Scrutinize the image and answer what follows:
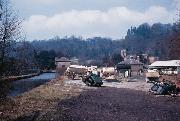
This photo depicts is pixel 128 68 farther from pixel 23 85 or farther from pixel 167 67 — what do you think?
pixel 23 85

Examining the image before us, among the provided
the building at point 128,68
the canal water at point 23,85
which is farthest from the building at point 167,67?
the canal water at point 23,85

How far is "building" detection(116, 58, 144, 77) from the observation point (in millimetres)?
87900

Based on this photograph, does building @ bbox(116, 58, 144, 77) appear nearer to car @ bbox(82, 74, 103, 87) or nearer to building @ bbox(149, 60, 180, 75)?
building @ bbox(149, 60, 180, 75)

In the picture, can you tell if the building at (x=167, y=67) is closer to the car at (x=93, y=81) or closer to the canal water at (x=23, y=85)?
the car at (x=93, y=81)

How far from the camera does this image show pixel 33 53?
157 m

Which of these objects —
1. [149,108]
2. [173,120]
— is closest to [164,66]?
[149,108]

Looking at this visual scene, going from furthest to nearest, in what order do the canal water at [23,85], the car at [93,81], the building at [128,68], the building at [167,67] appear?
the building at [128,68] < the building at [167,67] < the car at [93,81] < the canal water at [23,85]

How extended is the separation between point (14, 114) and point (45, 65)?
5506 inches

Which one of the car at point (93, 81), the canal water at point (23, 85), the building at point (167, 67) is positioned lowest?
the canal water at point (23, 85)

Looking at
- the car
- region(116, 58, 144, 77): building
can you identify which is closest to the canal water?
the car

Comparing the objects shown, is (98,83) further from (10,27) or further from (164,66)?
(10,27)

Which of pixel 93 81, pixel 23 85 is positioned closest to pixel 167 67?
pixel 93 81

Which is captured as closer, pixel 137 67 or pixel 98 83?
pixel 98 83

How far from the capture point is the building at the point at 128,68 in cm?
8790
